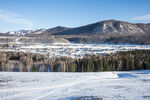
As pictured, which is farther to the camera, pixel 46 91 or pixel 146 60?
pixel 146 60

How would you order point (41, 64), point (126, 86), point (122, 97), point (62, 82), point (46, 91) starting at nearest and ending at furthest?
point (122, 97)
point (46, 91)
point (126, 86)
point (62, 82)
point (41, 64)

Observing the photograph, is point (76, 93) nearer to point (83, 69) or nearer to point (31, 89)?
point (31, 89)

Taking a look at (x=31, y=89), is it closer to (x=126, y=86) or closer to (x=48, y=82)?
(x=48, y=82)

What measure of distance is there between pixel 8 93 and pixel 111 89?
34.6 feet

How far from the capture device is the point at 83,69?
31594 mm

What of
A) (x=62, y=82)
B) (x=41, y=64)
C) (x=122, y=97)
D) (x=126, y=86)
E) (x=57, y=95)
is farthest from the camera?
(x=41, y=64)

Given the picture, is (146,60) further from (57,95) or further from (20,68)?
(20,68)

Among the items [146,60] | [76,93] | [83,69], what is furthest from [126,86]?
[146,60]

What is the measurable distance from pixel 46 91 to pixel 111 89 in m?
6.82

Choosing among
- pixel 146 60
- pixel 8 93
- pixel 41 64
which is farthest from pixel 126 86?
pixel 41 64

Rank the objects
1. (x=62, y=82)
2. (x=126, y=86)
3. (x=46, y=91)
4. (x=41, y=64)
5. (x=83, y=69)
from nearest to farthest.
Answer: (x=46, y=91)
(x=126, y=86)
(x=62, y=82)
(x=83, y=69)
(x=41, y=64)

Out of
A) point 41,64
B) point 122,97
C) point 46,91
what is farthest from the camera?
point 41,64

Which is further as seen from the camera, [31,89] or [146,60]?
[146,60]

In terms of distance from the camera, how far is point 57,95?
47.3ft
